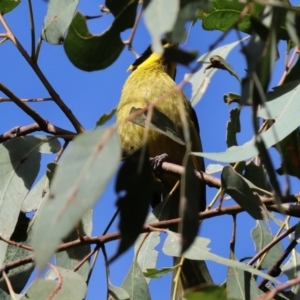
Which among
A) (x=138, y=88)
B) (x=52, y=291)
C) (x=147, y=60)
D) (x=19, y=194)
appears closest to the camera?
(x=52, y=291)

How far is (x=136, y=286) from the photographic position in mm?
1744

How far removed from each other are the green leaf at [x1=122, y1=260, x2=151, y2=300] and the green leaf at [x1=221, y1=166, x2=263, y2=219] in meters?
0.35

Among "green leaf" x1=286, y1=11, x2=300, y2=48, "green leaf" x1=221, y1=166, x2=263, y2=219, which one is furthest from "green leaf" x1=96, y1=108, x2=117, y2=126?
"green leaf" x1=286, y1=11, x2=300, y2=48

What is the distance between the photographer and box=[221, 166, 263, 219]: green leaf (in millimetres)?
1533

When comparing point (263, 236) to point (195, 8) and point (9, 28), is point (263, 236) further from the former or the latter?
point (195, 8)

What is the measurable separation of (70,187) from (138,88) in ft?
6.17

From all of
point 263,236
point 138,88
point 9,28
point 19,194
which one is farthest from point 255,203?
point 138,88

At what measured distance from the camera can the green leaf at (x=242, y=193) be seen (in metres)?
1.53

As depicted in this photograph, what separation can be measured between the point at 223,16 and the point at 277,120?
1.84 feet

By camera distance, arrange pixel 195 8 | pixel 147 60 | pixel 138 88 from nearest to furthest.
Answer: pixel 195 8 < pixel 138 88 < pixel 147 60

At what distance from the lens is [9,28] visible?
194 cm

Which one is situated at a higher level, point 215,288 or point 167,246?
point 215,288

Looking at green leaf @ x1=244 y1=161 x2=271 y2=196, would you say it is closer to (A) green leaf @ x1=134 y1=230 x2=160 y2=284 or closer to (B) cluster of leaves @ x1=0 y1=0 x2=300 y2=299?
(B) cluster of leaves @ x1=0 y1=0 x2=300 y2=299

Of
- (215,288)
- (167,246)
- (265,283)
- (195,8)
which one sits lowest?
(265,283)
